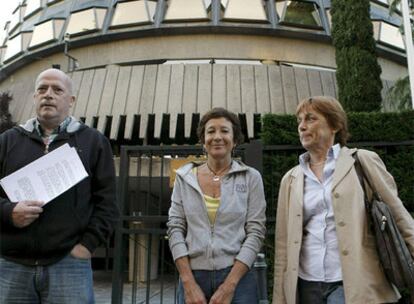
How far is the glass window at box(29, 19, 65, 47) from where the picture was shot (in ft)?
62.0

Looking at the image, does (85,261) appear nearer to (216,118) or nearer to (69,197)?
(69,197)

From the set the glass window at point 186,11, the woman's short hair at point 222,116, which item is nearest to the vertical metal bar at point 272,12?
the glass window at point 186,11

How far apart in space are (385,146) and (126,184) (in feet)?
11.8

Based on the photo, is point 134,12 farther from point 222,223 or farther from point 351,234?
point 351,234

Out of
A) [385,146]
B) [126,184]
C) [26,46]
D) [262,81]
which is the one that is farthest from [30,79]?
[385,146]

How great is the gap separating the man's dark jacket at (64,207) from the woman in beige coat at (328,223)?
1150mm

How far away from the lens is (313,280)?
2.48 meters

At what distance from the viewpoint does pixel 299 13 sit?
17906 mm

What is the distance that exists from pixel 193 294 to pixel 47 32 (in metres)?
19.4

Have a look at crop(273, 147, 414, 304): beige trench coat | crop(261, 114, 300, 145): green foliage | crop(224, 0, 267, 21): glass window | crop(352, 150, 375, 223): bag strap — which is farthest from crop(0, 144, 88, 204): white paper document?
crop(224, 0, 267, 21): glass window

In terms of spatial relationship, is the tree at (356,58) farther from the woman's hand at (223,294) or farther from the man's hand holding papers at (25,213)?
the man's hand holding papers at (25,213)

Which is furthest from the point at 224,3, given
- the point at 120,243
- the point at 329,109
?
the point at 329,109

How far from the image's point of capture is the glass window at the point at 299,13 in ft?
57.4

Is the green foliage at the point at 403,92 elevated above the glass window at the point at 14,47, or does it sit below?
below
